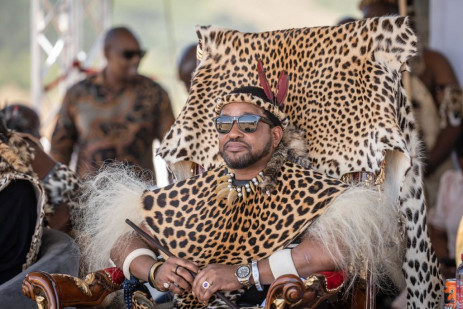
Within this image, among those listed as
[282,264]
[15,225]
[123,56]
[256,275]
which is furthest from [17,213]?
[123,56]

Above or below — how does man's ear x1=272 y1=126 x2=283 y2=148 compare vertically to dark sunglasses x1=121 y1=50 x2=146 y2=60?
below

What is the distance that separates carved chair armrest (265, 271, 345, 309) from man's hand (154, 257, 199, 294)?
1.58ft

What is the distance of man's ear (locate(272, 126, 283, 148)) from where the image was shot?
3.93 metres

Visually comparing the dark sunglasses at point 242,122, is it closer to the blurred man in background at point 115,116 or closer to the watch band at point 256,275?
the watch band at point 256,275

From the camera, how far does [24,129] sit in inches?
208

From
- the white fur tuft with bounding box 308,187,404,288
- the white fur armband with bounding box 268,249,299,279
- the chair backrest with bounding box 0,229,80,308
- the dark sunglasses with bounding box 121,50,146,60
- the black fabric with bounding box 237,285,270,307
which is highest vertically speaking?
the dark sunglasses with bounding box 121,50,146,60

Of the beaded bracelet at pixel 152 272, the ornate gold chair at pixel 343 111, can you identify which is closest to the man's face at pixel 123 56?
the ornate gold chair at pixel 343 111

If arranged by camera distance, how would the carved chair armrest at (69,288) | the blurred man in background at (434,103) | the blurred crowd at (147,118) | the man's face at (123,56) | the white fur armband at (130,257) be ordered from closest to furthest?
the carved chair armrest at (69,288), the white fur armband at (130,257), the blurred crowd at (147,118), the blurred man in background at (434,103), the man's face at (123,56)

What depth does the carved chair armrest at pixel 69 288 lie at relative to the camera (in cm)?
342

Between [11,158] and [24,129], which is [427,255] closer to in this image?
[11,158]

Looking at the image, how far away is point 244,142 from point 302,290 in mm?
880

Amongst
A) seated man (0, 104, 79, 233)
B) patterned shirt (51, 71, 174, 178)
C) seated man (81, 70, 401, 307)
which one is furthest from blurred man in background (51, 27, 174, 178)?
seated man (81, 70, 401, 307)

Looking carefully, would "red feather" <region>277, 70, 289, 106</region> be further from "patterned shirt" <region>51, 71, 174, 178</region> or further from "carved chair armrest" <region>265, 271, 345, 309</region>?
"patterned shirt" <region>51, 71, 174, 178</region>

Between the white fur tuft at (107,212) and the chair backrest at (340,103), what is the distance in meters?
0.36
